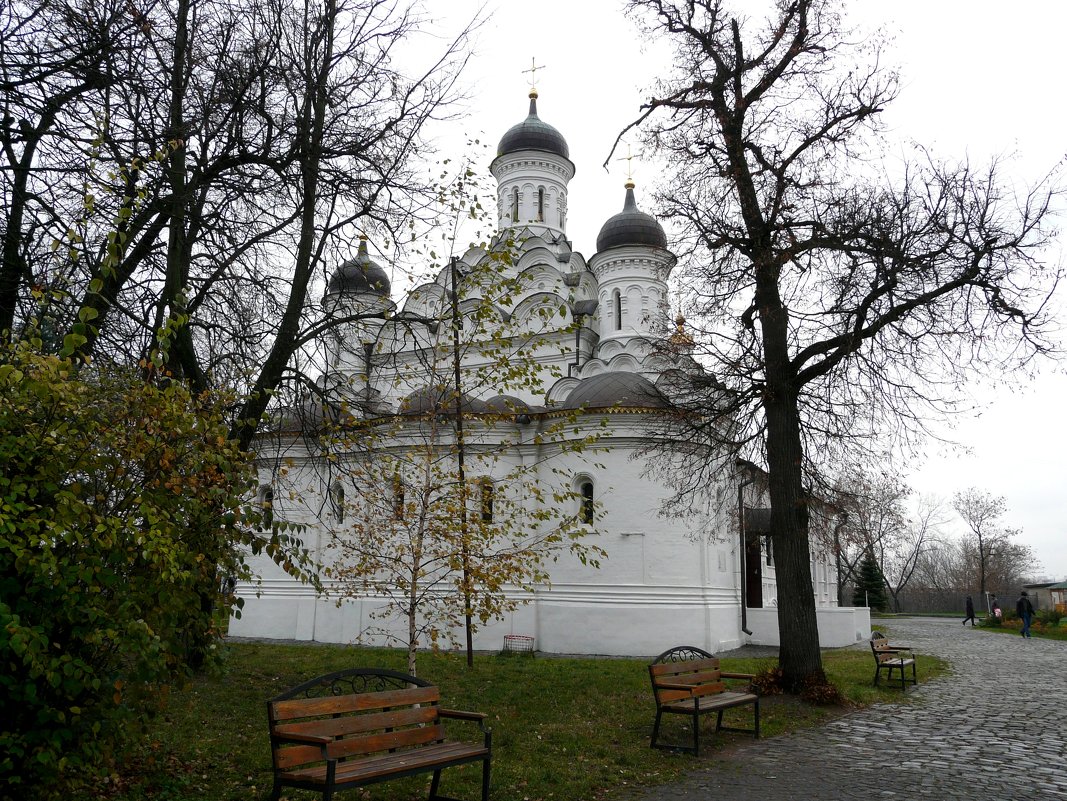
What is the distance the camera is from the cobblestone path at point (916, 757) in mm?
5965

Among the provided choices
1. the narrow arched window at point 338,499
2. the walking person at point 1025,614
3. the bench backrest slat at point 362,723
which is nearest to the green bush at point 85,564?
the bench backrest slat at point 362,723

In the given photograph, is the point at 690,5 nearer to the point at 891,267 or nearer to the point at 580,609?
the point at 891,267

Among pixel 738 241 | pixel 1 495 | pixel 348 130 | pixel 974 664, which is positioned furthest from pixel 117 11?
pixel 974 664

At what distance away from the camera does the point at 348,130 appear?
9945 millimetres

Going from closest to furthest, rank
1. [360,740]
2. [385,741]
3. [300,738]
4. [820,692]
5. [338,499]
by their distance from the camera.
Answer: [300,738], [360,740], [385,741], [820,692], [338,499]

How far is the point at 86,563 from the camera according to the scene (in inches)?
150

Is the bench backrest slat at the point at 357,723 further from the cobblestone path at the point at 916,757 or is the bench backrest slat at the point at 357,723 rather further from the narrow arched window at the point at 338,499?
the narrow arched window at the point at 338,499

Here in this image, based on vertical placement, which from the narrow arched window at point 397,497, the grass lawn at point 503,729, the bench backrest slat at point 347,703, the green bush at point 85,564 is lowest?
the grass lawn at point 503,729

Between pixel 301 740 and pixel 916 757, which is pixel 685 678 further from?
pixel 301 740

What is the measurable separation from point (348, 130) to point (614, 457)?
10225 millimetres

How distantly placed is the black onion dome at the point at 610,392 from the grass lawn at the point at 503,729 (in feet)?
20.3

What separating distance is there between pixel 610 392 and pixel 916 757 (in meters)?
11.9

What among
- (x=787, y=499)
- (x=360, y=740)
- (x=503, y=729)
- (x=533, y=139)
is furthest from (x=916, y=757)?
(x=533, y=139)

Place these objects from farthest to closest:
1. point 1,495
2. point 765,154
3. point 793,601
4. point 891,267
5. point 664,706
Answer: point 765,154, point 793,601, point 891,267, point 664,706, point 1,495
